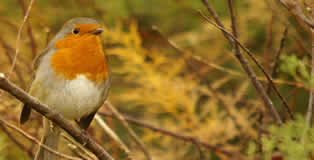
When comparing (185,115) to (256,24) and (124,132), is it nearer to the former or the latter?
(124,132)

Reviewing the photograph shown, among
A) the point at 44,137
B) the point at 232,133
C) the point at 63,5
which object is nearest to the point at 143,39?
the point at 63,5

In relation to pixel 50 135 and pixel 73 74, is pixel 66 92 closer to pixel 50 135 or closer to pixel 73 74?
pixel 73 74

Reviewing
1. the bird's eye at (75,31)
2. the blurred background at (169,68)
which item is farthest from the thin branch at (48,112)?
the blurred background at (169,68)

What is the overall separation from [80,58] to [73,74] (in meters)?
0.12

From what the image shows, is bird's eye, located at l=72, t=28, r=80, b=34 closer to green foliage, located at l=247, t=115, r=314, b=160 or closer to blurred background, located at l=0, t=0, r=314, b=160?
blurred background, located at l=0, t=0, r=314, b=160

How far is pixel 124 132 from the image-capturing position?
13.9 ft

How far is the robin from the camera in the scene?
8.84 feet

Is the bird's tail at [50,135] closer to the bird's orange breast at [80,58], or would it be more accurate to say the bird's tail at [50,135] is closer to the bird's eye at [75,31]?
the bird's orange breast at [80,58]

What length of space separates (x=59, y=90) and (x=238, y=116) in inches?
57.9

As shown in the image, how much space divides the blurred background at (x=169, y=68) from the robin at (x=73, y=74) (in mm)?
505

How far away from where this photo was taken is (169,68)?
437 cm

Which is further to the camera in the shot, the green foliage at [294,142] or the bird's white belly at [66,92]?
the bird's white belly at [66,92]

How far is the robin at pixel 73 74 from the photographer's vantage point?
2.69 m

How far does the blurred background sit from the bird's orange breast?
0.58 m
